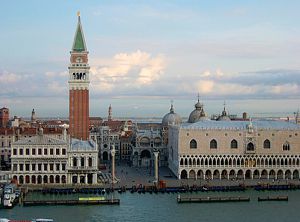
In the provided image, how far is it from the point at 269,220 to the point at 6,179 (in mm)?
24843

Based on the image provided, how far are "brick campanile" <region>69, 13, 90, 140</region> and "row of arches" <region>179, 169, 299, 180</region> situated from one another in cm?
1552

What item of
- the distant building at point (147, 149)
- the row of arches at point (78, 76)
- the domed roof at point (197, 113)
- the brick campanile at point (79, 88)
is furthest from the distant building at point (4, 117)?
the domed roof at point (197, 113)

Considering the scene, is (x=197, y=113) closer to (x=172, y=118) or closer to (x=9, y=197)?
(x=172, y=118)

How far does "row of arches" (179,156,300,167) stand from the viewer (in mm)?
58969

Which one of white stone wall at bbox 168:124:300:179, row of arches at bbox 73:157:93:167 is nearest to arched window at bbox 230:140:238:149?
white stone wall at bbox 168:124:300:179

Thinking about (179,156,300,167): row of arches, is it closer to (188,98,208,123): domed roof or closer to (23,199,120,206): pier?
(188,98,208,123): domed roof

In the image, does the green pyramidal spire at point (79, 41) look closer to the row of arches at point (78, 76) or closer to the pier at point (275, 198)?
the row of arches at point (78, 76)

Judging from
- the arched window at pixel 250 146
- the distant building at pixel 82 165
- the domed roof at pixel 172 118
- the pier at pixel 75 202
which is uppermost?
the domed roof at pixel 172 118

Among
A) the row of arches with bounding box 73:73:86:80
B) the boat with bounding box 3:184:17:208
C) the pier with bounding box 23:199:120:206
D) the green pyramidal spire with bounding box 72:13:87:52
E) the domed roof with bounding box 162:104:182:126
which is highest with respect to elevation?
the green pyramidal spire with bounding box 72:13:87:52

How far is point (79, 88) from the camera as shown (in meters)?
69.0

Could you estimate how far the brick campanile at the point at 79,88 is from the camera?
6819 cm

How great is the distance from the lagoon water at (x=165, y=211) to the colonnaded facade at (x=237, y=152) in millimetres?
11236

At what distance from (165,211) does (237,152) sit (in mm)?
18442

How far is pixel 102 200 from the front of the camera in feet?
150
